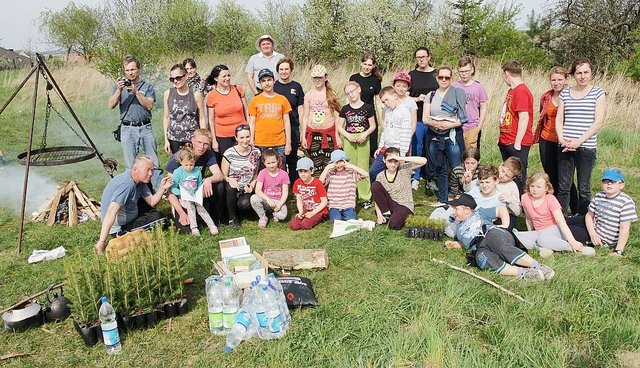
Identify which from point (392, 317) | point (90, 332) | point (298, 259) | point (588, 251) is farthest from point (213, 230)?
point (588, 251)

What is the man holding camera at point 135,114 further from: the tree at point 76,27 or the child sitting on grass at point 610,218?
the tree at point 76,27

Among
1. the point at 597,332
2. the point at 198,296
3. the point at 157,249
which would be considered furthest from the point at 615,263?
the point at 157,249

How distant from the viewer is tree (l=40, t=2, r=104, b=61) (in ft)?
108

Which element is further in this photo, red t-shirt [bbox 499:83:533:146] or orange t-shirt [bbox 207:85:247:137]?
orange t-shirt [bbox 207:85:247:137]

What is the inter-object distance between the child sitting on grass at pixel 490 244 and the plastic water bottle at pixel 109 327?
295cm

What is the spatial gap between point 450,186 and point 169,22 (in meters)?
23.1

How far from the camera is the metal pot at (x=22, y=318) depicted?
3.55 meters

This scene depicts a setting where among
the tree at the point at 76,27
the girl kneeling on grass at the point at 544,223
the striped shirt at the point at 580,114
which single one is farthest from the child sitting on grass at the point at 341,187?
the tree at the point at 76,27

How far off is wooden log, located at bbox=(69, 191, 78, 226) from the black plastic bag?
10.7 feet

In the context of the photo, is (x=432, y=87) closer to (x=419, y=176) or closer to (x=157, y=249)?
(x=419, y=176)

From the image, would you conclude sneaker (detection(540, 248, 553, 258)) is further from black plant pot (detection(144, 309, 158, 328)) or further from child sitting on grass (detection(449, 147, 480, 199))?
black plant pot (detection(144, 309, 158, 328))

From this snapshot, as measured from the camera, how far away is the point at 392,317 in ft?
11.4

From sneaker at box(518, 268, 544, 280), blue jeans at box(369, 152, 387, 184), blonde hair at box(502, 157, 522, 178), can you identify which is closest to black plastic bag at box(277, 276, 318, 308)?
sneaker at box(518, 268, 544, 280)

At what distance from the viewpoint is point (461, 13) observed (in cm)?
1792
